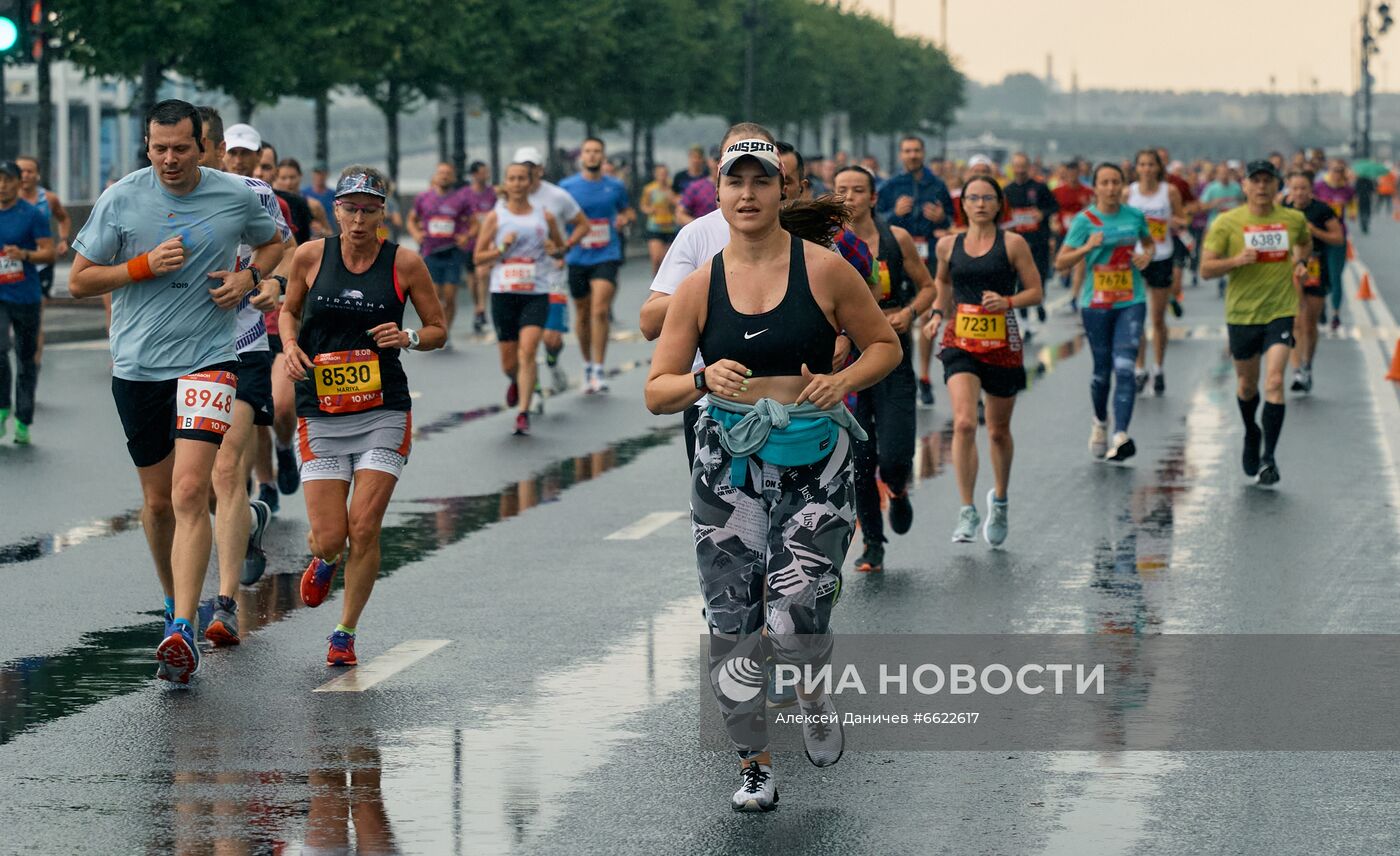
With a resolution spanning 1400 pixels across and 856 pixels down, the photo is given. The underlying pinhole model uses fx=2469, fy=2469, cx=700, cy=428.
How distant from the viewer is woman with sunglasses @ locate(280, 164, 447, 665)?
828 cm

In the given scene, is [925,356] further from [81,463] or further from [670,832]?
[670,832]

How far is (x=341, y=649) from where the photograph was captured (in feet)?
27.0

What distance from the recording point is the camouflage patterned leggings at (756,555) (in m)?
6.30

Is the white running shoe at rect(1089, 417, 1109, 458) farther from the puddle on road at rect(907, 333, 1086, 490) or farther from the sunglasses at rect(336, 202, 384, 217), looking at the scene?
the sunglasses at rect(336, 202, 384, 217)

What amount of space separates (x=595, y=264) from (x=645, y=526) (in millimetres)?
7636

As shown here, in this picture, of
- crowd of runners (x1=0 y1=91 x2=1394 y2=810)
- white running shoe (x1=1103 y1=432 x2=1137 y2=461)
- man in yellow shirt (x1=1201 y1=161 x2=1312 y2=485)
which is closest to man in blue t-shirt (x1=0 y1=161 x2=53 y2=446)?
crowd of runners (x1=0 y1=91 x2=1394 y2=810)

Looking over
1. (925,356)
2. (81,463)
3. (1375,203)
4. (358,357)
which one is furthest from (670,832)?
(1375,203)

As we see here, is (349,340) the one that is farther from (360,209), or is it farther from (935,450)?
(935,450)

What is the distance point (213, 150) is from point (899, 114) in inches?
3939

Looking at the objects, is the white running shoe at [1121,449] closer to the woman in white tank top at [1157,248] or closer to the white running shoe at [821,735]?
the woman in white tank top at [1157,248]

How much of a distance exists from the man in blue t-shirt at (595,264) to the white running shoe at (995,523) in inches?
313

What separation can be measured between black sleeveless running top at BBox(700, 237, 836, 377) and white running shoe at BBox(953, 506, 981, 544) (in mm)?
4855

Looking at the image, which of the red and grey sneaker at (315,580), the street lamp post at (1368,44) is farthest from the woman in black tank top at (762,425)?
the street lamp post at (1368,44)

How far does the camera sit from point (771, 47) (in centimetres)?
6994
